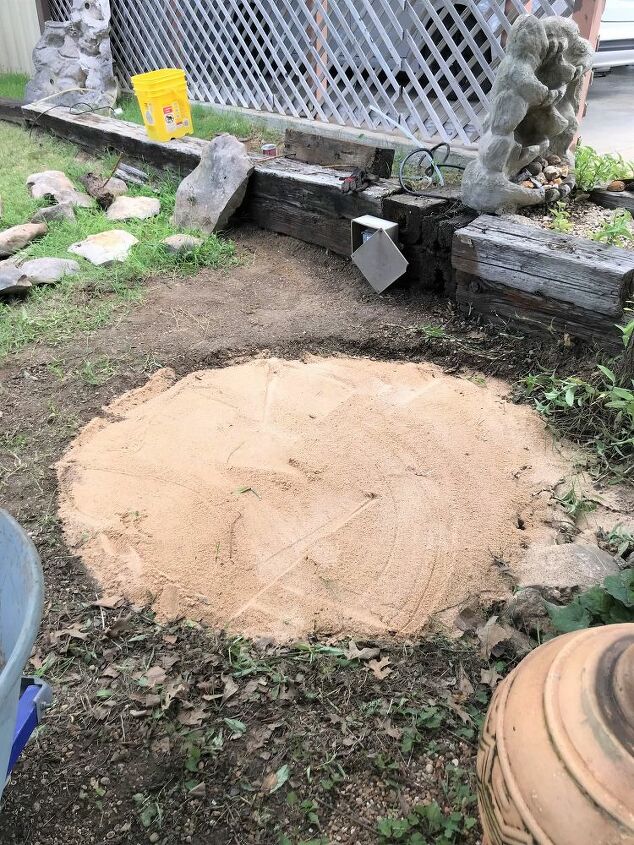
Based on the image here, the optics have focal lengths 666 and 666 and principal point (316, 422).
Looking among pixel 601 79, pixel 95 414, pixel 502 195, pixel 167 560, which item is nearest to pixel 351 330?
pixel 502 195

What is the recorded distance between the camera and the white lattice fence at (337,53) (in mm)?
4773

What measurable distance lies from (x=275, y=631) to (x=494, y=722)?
931 mm

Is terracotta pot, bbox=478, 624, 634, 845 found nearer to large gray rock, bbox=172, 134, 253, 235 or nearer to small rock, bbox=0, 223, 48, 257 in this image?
large gray rock, bbox=172, 134, 253, 235

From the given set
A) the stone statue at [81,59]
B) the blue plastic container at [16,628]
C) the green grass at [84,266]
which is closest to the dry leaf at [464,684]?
the blue plastic container at [16,628]

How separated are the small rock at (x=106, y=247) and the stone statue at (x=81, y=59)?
11.9 feet

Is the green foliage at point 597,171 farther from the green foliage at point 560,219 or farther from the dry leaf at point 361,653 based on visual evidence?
the dry leaf at point 361,653

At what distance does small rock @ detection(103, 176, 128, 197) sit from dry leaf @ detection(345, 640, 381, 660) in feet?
15.6

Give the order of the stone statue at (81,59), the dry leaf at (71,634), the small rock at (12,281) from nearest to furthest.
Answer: the dry leaf at (71,634) → the small rock at (12,281) → the stone statue at (81,59)

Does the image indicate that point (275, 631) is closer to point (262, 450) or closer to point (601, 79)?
point (262, 450)

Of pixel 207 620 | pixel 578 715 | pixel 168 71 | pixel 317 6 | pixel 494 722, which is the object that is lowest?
pixel 207 620

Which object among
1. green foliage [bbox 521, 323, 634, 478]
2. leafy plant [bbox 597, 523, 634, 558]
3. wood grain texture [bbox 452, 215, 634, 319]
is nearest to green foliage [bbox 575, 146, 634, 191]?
wood grain texture [bbox 452, 215, 634, 319]

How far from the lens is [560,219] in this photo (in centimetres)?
349

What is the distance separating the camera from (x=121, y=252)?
14.9 feet

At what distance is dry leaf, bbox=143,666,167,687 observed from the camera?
1855 mm
